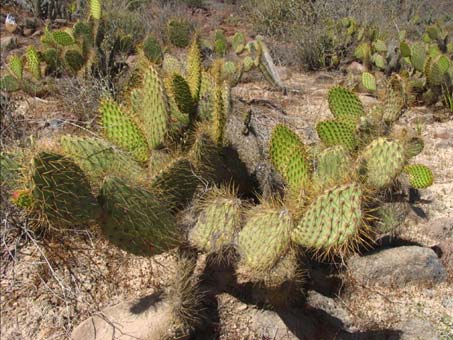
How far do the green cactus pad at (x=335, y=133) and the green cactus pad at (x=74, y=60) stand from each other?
3.37m

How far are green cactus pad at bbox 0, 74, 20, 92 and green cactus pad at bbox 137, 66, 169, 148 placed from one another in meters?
2.90

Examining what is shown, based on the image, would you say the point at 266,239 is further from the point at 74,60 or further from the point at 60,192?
the point at 74,60

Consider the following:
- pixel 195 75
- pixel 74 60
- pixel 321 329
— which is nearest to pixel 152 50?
pixel 74 60

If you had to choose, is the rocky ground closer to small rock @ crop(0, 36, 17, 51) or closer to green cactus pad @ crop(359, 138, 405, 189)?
green cactus pad @ crop(359, 138, 405, 189)

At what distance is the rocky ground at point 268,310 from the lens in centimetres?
231

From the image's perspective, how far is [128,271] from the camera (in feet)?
8.63

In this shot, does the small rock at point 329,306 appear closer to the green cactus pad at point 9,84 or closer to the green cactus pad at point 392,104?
the green cactus pad at point 392,104

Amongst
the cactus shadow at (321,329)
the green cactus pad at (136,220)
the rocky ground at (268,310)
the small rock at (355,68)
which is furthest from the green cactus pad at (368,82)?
the green cactus pad at (136,220)

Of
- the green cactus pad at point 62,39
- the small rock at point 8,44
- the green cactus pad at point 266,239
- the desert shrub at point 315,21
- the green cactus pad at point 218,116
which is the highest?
the green cactus pad at point 218,116

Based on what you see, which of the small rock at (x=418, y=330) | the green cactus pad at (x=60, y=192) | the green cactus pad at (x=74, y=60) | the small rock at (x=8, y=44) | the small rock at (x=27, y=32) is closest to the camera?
the green cactus pad at (x=60, y=192)

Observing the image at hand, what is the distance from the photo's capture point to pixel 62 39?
520cm

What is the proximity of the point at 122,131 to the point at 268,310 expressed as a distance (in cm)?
127

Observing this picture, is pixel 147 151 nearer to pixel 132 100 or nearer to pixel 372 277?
pixel 132 100

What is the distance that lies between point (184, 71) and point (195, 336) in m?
2.63
